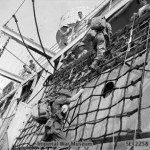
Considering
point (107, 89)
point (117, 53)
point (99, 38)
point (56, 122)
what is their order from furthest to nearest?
point (99, 38) → point (117, 53) → point (107, 89) → point (56, 122)

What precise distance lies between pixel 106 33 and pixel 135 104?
4.86 feet

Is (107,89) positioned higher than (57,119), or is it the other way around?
(107,89)

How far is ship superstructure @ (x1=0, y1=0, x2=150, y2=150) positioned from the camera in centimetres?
205

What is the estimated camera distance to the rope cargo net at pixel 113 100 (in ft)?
6.80

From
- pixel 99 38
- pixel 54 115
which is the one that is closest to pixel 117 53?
pixel 99 38

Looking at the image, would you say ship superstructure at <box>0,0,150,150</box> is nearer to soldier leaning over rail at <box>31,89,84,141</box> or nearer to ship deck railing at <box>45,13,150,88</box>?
ship deck railing at <box>45,13,150,88</box>

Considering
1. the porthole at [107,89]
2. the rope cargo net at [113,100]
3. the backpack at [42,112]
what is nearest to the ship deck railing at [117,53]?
the rope cargo net at [113,100]

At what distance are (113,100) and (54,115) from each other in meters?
0.61

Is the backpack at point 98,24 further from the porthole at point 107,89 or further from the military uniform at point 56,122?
the military uniform at point 56,122

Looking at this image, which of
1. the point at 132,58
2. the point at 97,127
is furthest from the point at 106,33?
the point at 97,127

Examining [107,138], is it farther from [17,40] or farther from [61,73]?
[17,40]

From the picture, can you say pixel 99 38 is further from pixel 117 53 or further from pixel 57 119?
pixel 57 119

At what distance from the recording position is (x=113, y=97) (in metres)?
2.53

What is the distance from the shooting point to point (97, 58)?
315 cm
